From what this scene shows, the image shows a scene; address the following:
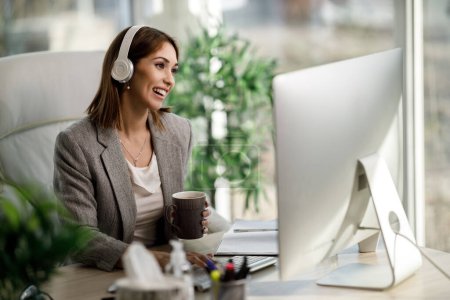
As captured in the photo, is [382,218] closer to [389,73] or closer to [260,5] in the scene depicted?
[389,73]

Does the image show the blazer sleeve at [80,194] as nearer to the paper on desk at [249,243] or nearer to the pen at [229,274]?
the paper on desk at [249,243]

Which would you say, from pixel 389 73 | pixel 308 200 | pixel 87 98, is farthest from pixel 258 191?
pixel 308 200

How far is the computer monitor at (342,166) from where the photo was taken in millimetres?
1443

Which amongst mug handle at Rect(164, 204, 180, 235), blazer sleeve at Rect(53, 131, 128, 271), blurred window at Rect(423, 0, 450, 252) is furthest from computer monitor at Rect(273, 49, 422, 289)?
blurred window at Rect(423, 0, 450, 252)

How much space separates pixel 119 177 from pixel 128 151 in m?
0.13

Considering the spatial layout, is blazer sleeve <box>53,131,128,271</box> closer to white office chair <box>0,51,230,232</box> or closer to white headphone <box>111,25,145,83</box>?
white headphone <box>111,25,145,83</box>

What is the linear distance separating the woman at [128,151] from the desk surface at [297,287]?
0.59 feet

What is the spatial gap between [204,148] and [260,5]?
0.73m

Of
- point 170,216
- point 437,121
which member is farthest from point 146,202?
point 437,121

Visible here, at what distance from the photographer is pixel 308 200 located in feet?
4.91

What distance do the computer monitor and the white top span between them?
0.60m

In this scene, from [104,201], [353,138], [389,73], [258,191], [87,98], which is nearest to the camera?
[353,138]

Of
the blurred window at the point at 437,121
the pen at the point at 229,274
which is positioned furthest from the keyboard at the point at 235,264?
the blurred window at the point at 437,121

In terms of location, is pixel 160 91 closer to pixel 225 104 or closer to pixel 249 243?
pixel 249 243
